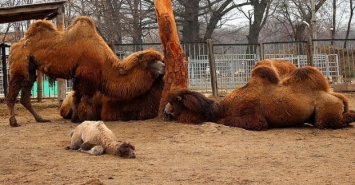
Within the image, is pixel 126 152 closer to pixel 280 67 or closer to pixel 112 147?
pixel 112 147

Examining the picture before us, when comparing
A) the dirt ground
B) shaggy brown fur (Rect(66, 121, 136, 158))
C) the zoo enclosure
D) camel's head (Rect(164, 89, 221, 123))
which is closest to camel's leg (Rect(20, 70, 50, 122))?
the dirt ground

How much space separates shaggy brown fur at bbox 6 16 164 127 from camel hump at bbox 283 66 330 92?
2680 millimetres

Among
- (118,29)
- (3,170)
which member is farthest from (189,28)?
(3,170)

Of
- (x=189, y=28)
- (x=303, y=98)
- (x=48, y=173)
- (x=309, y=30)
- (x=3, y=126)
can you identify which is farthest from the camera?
(x=189, y=28)

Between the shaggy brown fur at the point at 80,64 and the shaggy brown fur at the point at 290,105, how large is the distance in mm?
2099

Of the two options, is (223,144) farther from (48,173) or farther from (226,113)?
(48,173)

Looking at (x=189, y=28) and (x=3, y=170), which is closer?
(x=3, y=170)

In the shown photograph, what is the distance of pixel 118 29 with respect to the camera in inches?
1433

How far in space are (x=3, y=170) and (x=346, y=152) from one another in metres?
4.06

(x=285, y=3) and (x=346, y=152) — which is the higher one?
(x=285, y=3)

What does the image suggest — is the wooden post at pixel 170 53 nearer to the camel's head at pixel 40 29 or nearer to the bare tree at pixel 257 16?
the camel's head at pixel 40 29

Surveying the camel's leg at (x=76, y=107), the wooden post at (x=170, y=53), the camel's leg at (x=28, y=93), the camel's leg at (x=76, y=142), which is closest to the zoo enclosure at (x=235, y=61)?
the camel's leg at (x=76, y=107)

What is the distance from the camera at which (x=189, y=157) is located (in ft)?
21.5

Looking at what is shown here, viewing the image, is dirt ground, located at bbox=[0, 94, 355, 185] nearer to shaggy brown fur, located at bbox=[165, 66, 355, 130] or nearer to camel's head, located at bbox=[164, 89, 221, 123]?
shaggy brown fur, located at bbox=[165, 66, 355, 130]
